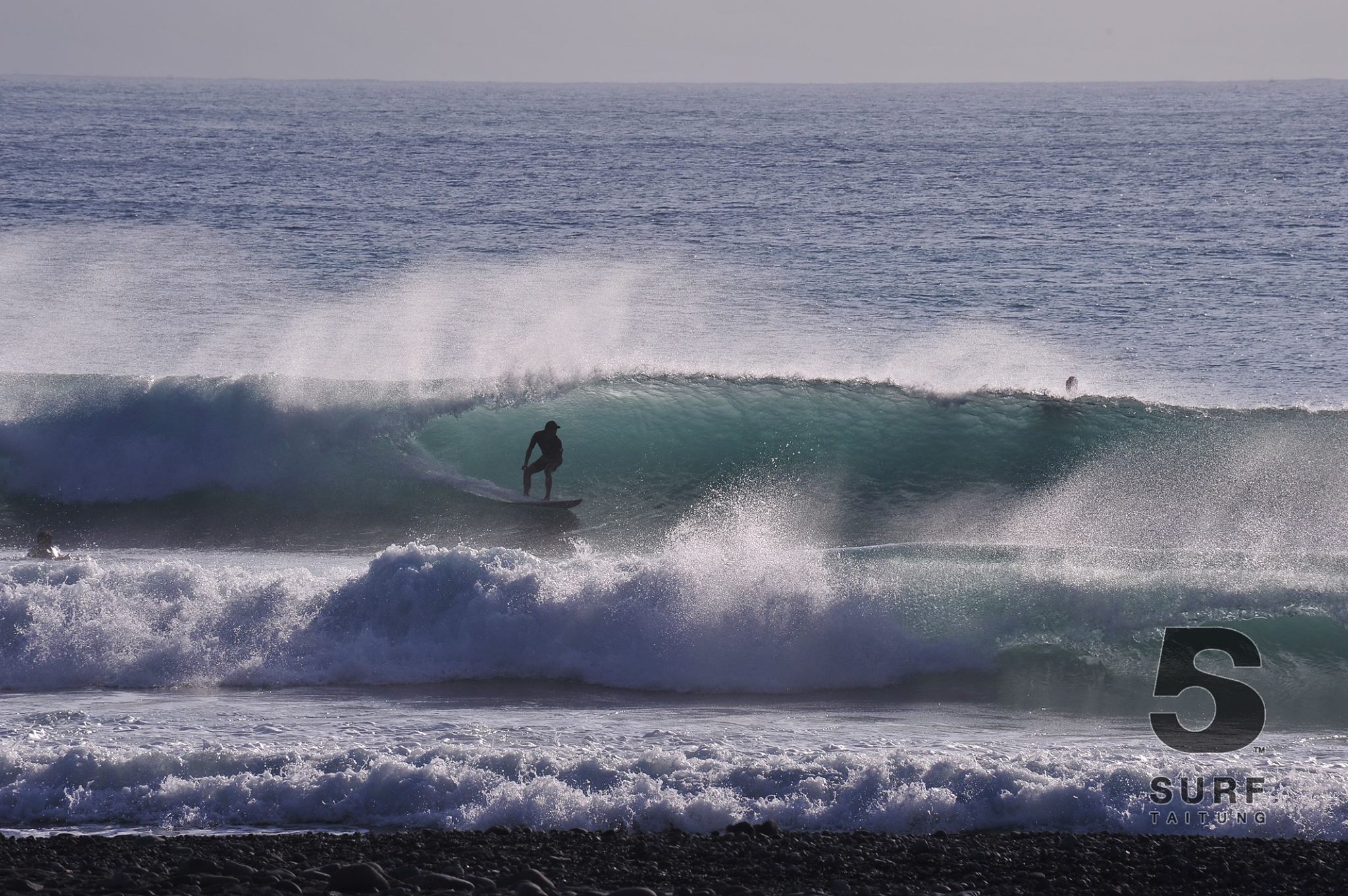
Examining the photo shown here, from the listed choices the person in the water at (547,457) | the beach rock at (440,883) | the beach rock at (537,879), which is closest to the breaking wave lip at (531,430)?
the person in the water at (547,457)

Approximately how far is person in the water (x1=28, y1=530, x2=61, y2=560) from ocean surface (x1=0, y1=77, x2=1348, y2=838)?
0.50 m

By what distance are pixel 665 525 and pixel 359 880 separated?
10232 mm

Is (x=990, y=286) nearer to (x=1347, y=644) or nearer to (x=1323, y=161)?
(x=1347, y=644)

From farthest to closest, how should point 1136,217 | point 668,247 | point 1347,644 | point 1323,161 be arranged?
1. point 1323,161
2. point 1136,217
3. point 668,247
4. point 1347,644

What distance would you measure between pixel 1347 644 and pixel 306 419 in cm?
1239

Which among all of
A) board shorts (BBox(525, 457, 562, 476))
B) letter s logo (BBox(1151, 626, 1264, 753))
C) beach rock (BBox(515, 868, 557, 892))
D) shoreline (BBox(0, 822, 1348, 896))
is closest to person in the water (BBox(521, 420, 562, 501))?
board shorts (BBox(525, 457, 562, 476))

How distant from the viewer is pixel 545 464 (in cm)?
1611

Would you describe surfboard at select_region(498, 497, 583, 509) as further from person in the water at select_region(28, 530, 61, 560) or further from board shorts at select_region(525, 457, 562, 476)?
person in the water at select_region(28, 530, 61, 560)

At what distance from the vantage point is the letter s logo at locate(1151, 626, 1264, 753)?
9141 mm

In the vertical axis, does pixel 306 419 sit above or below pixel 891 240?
below

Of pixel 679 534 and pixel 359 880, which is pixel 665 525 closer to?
pixel 679 534

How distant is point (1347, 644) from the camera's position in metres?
11.1

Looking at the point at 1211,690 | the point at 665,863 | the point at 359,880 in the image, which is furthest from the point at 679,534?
the point at 359,880

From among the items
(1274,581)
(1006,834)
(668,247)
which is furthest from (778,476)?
(668,247)
